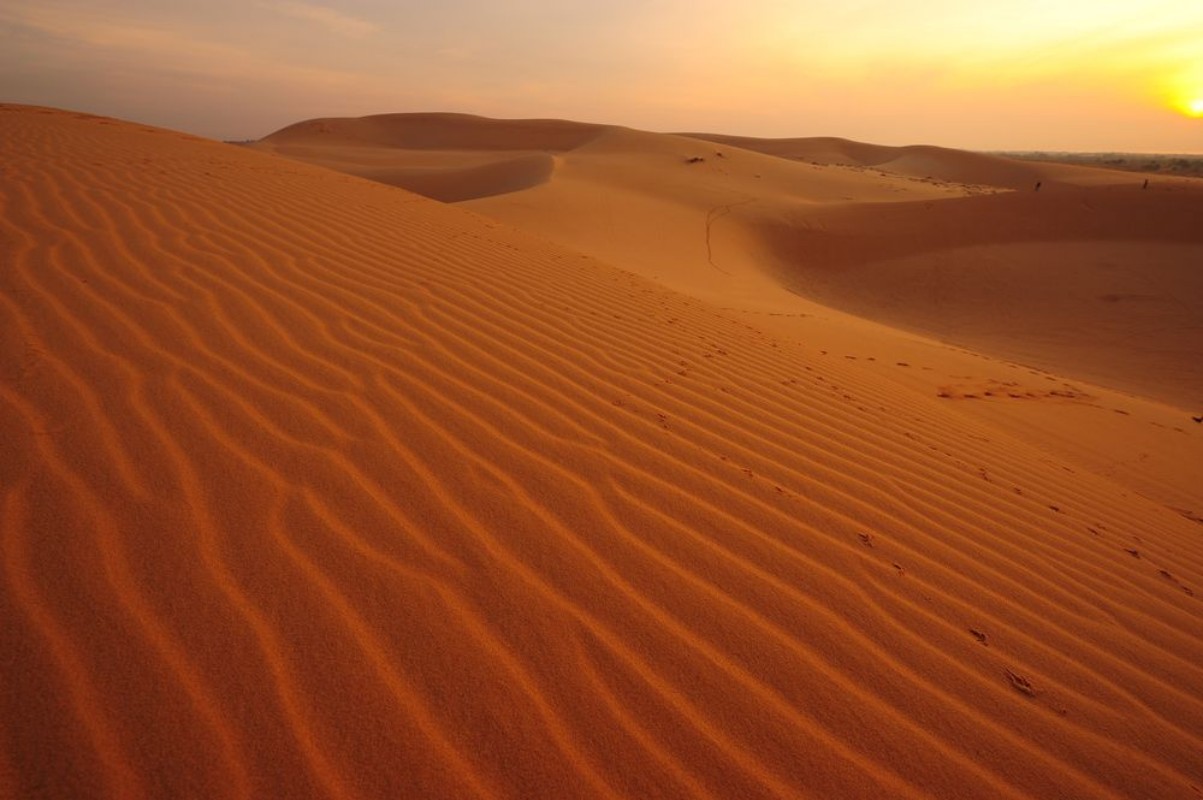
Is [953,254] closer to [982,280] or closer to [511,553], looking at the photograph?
[982,280]

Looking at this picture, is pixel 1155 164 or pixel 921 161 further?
pixel 921 161

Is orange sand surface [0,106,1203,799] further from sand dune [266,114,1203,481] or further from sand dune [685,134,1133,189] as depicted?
sand dune [685,134,1133,189]

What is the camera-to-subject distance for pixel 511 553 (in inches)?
74.8

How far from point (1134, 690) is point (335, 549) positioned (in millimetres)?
2476

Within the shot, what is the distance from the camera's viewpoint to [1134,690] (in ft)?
6.22

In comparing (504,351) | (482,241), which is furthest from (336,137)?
(504,351)

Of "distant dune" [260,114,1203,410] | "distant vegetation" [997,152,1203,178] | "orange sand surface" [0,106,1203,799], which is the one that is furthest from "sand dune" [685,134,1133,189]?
"orange sand surface" [0,106,1203,799]

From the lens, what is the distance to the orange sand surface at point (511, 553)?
1.37 m

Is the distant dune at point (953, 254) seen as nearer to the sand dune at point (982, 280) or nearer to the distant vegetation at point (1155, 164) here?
the sand dune at point (982, 280)

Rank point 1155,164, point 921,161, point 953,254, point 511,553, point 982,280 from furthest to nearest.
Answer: point 921,161
point 1155,164
point 953,254
point 982,280
point 511,553

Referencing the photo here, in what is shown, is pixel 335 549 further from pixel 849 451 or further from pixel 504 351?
pixel 849 451

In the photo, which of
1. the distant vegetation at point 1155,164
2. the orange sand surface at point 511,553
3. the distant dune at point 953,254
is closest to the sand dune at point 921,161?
the distant vegetation at point 1155,164

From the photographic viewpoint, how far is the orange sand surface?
1368mm

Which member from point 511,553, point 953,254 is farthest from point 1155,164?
point 511,553
